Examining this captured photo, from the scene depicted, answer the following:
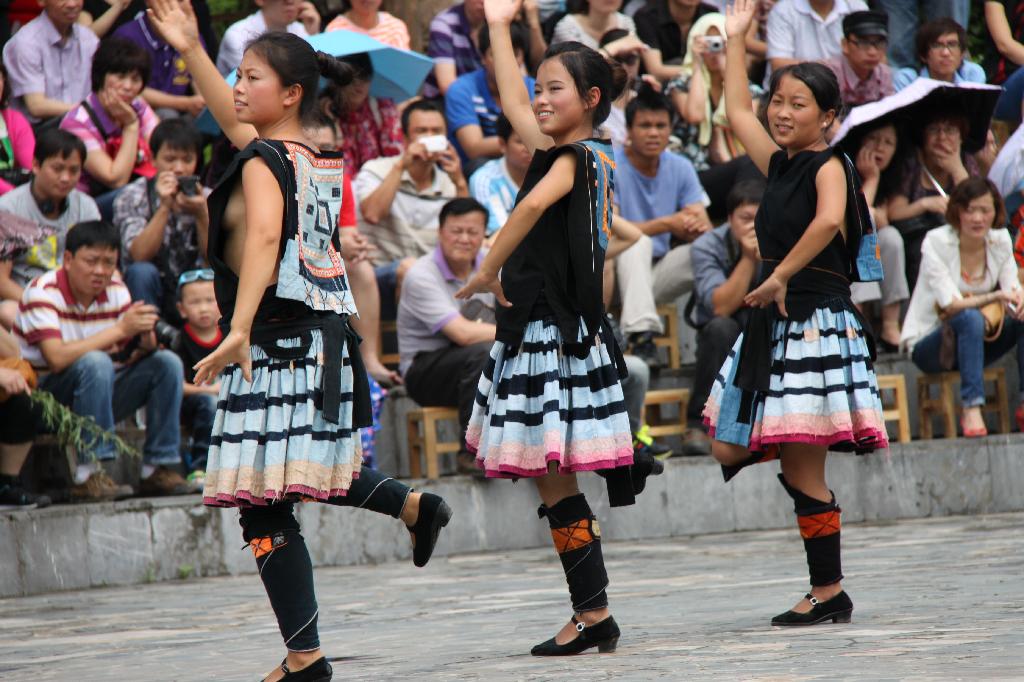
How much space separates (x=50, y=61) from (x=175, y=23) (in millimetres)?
5686

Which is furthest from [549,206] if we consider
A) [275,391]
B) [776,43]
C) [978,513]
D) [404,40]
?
[776,43]

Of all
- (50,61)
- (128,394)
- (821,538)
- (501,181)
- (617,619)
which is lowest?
(617,619)

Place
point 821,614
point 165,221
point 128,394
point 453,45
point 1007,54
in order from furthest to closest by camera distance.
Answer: point 1007,54
point 453,45
point 165,221
point 128,394
point 821,614

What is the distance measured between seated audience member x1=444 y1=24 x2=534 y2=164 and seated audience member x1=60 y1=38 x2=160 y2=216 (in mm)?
2331

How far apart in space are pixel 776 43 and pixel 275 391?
329 inches

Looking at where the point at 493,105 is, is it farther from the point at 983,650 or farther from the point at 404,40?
the point at 983,650

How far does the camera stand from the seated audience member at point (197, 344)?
7980 mm

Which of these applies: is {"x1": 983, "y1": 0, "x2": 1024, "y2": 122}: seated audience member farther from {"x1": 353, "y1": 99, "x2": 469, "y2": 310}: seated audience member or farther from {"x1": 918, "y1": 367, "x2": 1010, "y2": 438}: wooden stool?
{"x1": 353, "y1": 99, "x2": 469, "y2": 310}: seated audience member

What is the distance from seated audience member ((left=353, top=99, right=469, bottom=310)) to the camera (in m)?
9.38

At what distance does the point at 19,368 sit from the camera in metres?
7.12

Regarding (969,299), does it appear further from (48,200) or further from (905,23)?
(48,200)

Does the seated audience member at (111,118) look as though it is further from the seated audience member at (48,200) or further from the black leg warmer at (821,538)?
the black leg warmer at (821,538)

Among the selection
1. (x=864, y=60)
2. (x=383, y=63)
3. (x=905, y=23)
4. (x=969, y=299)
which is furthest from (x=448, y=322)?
(x=905, y=23)

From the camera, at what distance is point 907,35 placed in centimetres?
1241
